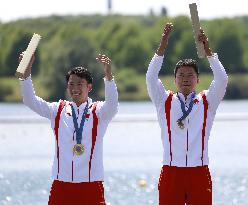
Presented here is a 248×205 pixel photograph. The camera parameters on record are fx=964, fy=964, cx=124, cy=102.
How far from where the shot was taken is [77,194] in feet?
31.6

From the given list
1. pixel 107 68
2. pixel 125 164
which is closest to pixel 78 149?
pixel 107 68

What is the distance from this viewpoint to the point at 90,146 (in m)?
9.73

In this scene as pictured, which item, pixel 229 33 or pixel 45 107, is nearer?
pixel 45 107

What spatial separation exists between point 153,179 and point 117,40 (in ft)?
377

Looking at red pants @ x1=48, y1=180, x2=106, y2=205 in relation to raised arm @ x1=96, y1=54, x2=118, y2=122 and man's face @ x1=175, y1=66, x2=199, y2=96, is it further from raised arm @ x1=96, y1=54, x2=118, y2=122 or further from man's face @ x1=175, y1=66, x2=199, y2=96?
man's face @ x1=175, y1=66, x2=199, y2=96

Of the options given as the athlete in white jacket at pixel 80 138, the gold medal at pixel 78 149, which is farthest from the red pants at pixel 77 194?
the gold medal at pixel 78 149

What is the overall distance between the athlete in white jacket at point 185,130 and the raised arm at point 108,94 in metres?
0.75

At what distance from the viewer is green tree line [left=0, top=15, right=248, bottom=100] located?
109m

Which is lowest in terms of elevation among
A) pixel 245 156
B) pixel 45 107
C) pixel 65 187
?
pixel 245 156

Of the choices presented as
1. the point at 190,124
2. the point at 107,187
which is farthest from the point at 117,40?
the point at 190,124

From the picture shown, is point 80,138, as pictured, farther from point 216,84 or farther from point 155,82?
point 216,84

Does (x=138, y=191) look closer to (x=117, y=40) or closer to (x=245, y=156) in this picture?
(x=245, y=156)

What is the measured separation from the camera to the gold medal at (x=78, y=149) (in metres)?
9.69

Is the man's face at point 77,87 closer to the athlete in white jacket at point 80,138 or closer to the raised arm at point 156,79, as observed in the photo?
the athlete in white jacket at point 80,138
